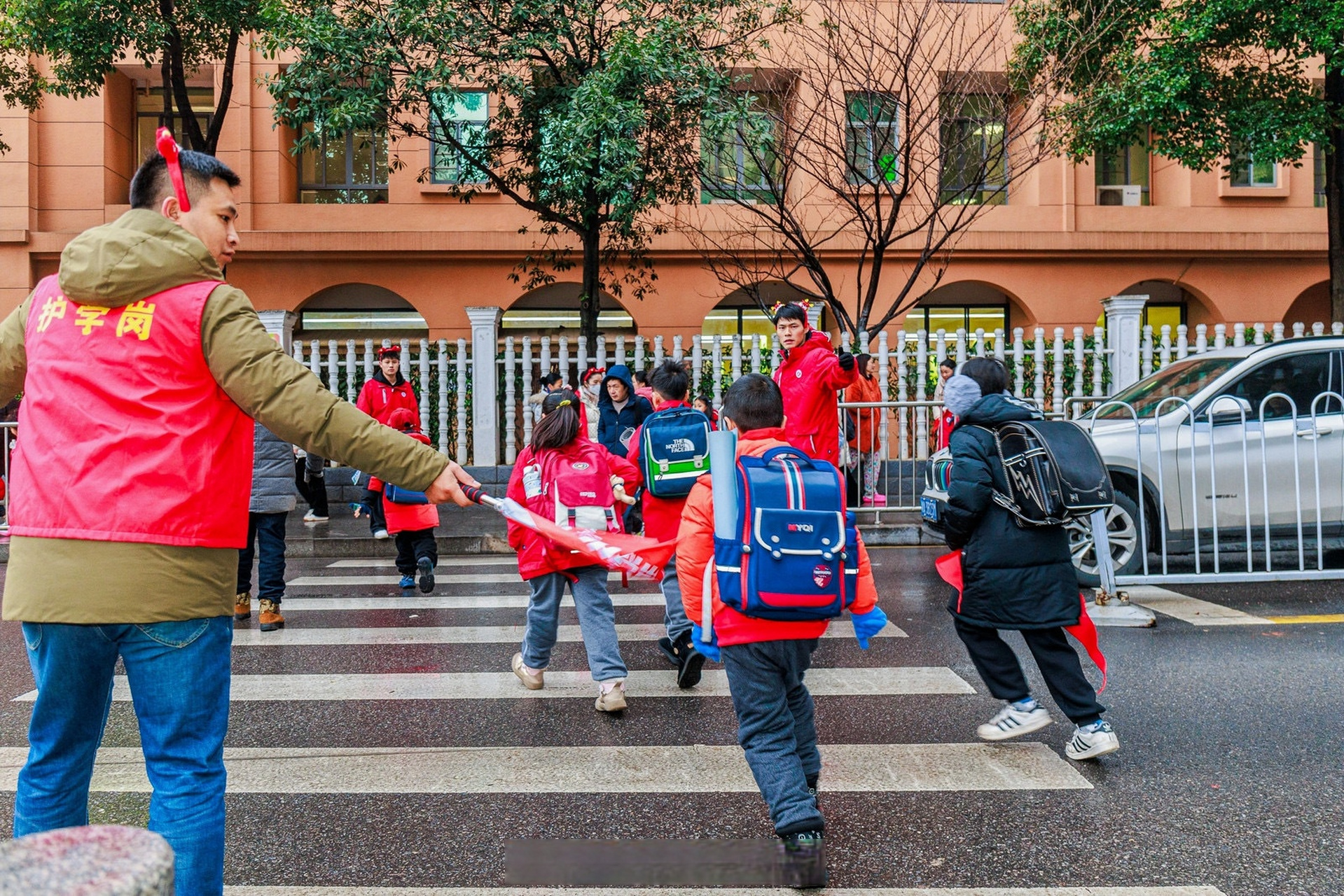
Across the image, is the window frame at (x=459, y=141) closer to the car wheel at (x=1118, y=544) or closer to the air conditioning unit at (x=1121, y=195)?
the car wheel at (x=1118, y=544)

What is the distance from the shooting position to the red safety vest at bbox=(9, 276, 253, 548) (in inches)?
93.7

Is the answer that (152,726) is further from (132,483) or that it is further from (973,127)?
(973,127)

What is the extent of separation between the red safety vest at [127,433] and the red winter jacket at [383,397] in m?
7.52

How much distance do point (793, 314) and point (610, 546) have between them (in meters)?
3.52

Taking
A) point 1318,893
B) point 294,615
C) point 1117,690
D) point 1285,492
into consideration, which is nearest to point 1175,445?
point 1285,492

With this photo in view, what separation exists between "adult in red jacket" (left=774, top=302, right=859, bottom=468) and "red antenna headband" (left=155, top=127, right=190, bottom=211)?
4.61 meters

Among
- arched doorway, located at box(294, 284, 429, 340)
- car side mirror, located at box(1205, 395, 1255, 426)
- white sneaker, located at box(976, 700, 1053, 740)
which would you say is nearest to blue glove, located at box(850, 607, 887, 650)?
white sneaker, located at box(976, 700, 1053, 740)

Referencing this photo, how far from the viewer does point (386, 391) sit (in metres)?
10.2

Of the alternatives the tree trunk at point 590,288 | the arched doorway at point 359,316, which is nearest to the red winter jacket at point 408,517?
the tree trunk at point 590,288

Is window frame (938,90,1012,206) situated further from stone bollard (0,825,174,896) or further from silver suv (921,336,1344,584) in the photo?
stone bollard (0,825,174,896)

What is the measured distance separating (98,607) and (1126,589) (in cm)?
733

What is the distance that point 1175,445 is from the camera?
810 cm

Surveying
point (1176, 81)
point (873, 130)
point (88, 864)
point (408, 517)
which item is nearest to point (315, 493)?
point (408, 517)

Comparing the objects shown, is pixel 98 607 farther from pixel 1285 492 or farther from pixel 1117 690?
pixel 1285 492
